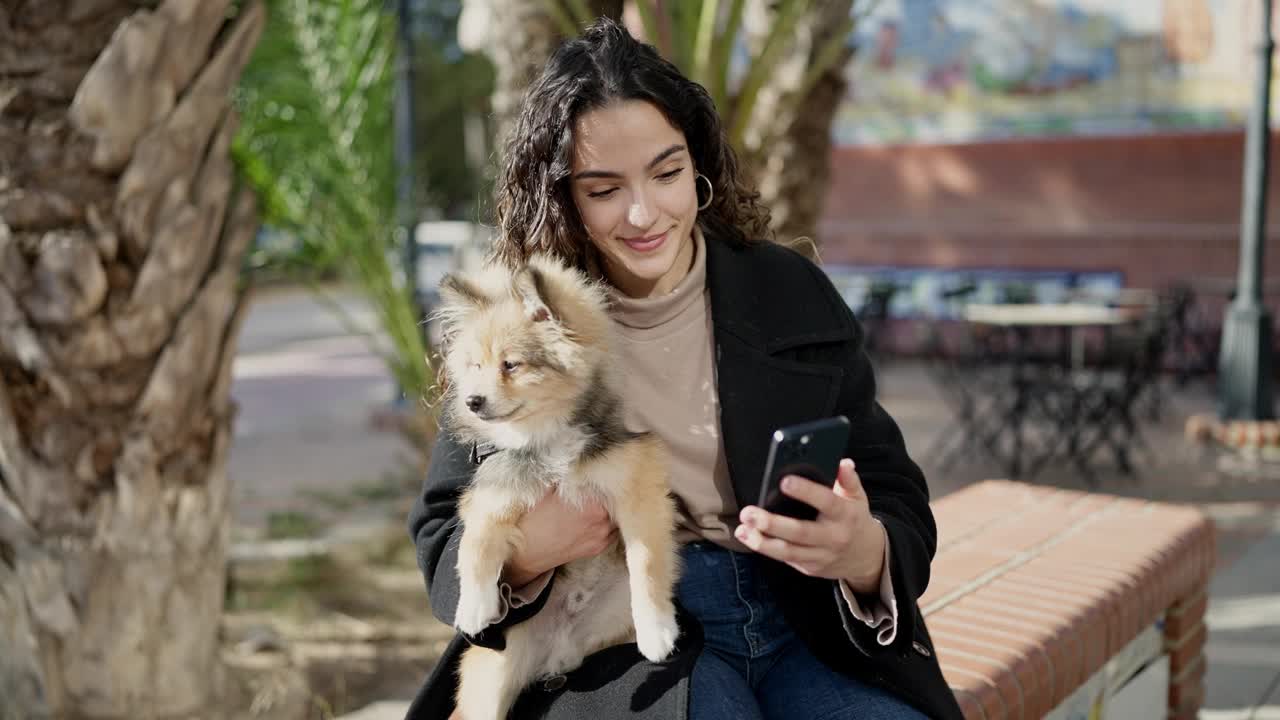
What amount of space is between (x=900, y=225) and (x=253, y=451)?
10.5 meters

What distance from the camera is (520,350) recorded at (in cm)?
215

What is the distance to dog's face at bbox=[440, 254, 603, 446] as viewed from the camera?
7.06 feet

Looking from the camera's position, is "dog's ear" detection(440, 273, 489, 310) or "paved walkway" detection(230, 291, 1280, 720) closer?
"dog's ear" detection(440, 273, 489, 310)

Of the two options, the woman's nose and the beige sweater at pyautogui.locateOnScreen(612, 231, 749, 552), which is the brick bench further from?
the woman's nose

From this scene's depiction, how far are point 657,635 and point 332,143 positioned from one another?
181 inches

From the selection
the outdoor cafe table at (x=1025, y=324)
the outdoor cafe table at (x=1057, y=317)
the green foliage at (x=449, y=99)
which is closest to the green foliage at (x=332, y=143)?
the outdoor cafe table at (x=1025, y=324)

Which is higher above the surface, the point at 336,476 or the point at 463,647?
the point at 463,647

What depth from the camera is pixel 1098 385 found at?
9.37 meters

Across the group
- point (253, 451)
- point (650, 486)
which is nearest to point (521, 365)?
point (650, 486)

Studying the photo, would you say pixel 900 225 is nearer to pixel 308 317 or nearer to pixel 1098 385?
pixel 1098 385

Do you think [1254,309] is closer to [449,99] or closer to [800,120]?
[800,120]

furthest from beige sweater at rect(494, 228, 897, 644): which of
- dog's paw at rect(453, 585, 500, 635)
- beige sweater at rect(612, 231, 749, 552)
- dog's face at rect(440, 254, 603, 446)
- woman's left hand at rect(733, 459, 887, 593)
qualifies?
dog's paw at rect(453, 585, 500, 635)

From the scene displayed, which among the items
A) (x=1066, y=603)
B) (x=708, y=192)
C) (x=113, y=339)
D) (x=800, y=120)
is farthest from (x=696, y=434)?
(x=800, y=120)

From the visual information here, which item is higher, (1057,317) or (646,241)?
(646,241)
